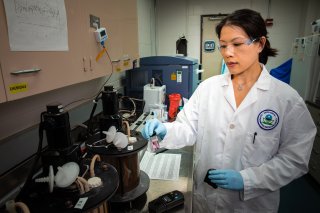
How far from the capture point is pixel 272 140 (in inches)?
41.5

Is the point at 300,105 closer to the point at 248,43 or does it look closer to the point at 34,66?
the point at 248,43

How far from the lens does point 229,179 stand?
1.04 meters

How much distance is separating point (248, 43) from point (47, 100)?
1.14 m

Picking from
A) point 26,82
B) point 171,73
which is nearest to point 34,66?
point 26,82

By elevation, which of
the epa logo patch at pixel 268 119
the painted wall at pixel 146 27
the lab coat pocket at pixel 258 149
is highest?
the painted wall at pixel 146 27

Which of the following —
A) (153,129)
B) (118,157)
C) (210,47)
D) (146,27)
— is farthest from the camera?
(210,47)

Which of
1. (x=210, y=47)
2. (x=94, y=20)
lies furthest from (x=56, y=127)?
(x=210, y=47)

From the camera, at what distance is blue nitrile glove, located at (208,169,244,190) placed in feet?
Answer: 3.42

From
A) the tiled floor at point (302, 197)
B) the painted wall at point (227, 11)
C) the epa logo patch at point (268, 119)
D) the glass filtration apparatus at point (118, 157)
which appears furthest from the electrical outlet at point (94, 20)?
the painted wall at point (227, 11)

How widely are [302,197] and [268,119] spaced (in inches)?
76.4

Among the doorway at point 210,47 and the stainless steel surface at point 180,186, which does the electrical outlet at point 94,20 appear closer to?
the stainless steel surface at point 180,186

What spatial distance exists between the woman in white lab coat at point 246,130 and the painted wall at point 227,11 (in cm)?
297

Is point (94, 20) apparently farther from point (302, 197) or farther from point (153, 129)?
point (302, 197)

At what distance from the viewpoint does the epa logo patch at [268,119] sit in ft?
3.42
